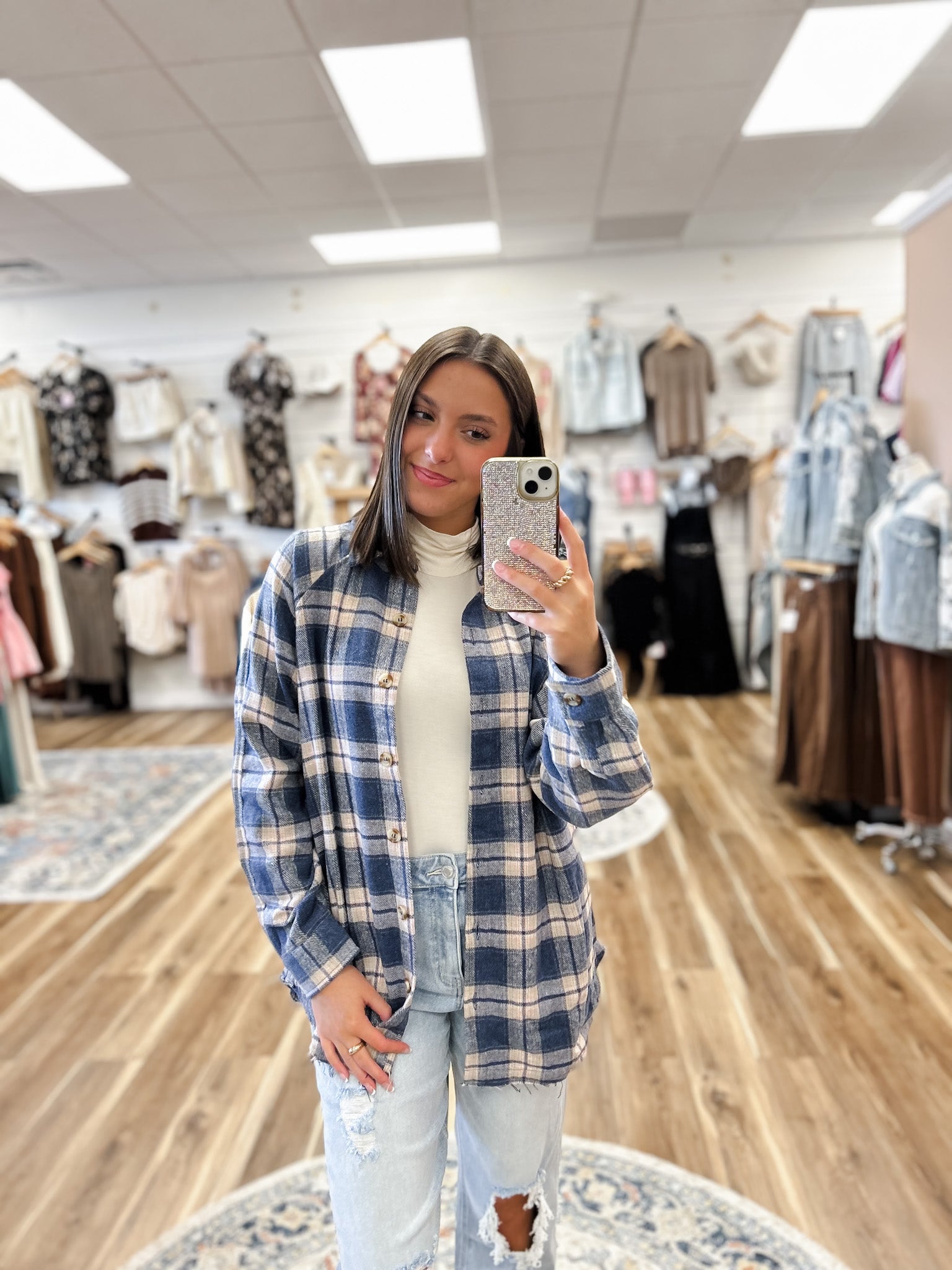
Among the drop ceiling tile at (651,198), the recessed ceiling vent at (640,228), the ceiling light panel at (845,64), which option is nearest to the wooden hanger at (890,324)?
the recessed ceiling vent at (640,228)

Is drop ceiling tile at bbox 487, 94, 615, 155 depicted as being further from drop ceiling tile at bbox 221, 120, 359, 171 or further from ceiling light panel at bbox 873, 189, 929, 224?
Result: ceiling light panel at bbox 873, 189, 929, 224

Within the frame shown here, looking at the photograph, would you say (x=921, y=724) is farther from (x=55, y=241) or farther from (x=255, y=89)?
(x=55, y=241)

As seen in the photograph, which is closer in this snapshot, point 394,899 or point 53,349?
point 394,899

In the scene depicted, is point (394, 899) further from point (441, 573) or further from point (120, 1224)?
point (120, 1224)

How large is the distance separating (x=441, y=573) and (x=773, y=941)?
2.18m

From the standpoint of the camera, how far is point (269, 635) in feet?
3.13

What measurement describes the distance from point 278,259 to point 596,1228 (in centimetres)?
539

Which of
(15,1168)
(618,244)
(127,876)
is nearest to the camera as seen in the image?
(15,1168)

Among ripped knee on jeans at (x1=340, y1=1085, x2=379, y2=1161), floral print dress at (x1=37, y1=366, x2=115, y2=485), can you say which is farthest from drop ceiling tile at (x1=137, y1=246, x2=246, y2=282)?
ripped knee on jeans at (x1=340, y1=1085, x2=379, y2=1161)

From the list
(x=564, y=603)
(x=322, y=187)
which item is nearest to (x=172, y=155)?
(x=322, y=187)

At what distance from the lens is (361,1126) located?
3.05 ft

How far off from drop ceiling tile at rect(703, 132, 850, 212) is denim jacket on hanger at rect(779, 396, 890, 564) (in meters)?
1.44

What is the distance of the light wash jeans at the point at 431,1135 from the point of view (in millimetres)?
Result: 928

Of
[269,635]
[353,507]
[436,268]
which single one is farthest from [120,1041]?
[436,268]
